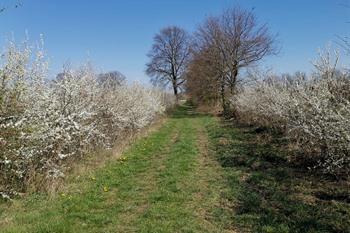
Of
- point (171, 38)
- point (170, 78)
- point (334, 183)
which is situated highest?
point (171, 38)

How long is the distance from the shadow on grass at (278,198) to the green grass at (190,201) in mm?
15

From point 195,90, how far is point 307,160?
31.9m

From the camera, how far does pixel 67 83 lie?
34.3 ft

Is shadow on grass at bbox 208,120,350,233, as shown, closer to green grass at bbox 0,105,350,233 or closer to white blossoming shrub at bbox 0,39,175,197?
green grass at bbox 0,105,350,233

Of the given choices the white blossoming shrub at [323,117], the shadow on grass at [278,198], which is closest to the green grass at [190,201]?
the shadow on grass at [278,198]

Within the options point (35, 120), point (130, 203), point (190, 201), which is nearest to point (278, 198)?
point (190, 201)

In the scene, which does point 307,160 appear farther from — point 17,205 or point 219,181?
point 17,205

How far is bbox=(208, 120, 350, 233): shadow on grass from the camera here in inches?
242

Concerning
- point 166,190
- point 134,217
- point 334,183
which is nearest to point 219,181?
point 166,190

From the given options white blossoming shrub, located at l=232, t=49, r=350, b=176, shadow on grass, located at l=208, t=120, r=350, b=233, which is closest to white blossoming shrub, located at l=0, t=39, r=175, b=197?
shadow on grass, located at l=208, t=120, r=350, b=233

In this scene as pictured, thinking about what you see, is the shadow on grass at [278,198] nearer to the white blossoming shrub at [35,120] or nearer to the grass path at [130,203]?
the grass path at [130,203]

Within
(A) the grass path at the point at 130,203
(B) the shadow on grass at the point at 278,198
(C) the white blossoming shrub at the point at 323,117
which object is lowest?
(B) the shadow on grass at the point at 278,198

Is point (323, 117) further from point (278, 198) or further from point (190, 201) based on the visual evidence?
point (190, 201)

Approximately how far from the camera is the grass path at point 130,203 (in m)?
6.23
